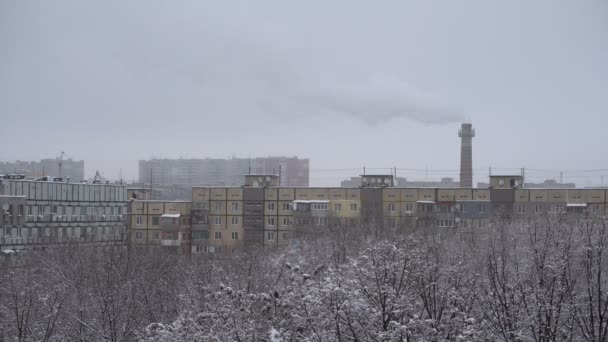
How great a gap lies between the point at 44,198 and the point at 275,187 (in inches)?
767

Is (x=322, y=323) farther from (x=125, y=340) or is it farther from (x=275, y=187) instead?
(x=275, y=187)

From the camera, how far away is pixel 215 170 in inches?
5969

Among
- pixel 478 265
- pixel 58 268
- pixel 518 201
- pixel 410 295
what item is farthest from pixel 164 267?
pixel 518 201

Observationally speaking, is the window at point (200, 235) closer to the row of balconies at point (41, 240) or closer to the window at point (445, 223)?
the row of balconies at point (41, 240)

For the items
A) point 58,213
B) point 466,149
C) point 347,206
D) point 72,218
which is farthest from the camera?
point 466,149

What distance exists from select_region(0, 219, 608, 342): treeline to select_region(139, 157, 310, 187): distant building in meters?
111

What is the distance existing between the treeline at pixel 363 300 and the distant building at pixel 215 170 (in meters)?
111

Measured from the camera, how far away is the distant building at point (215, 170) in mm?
145000

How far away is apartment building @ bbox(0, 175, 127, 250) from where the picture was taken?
4922cm

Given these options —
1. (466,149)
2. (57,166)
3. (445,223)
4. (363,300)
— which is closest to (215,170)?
(57,166)

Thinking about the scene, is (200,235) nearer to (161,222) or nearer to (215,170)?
(161,222)

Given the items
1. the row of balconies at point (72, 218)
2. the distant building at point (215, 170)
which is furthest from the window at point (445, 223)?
the distant building at point (215, 170)

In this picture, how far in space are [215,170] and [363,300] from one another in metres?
138

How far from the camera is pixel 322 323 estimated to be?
49.8 feet
